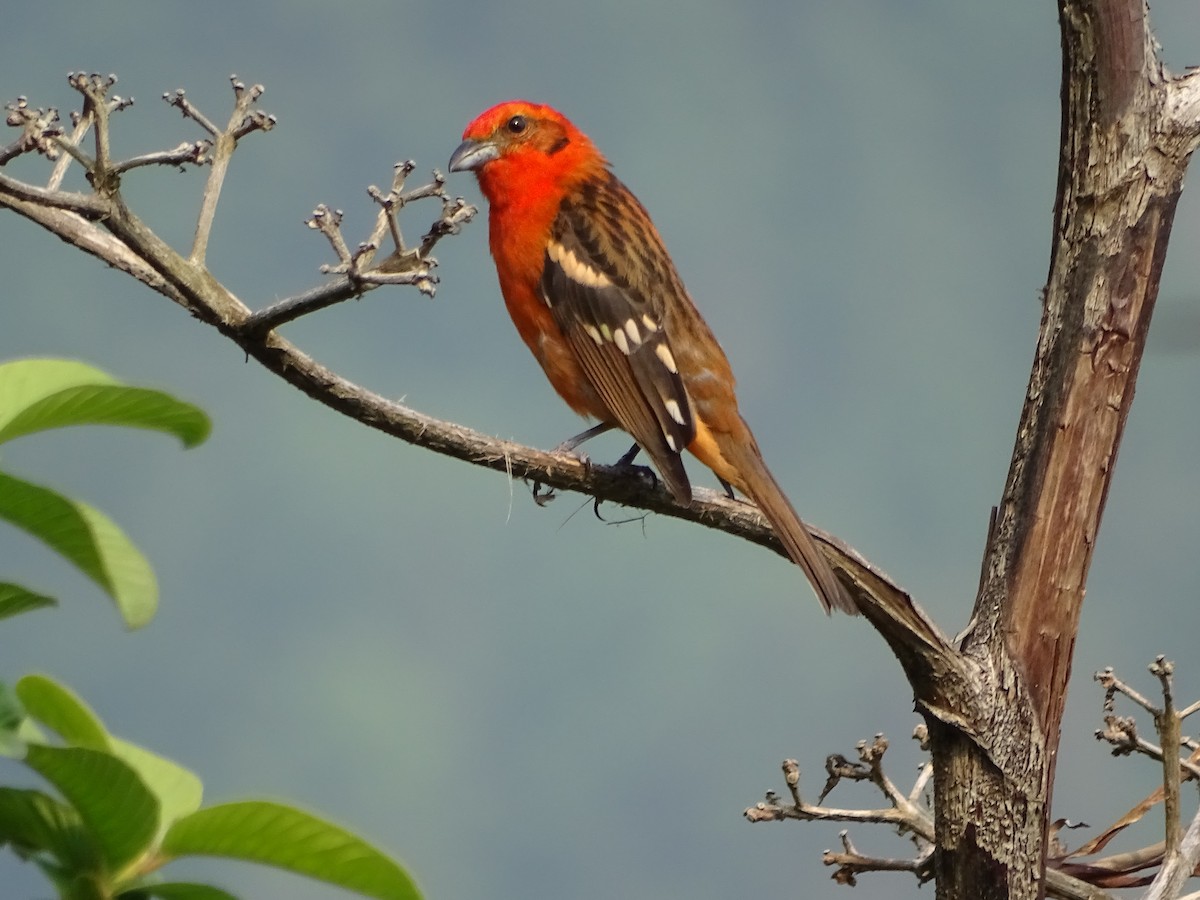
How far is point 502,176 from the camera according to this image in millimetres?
2945

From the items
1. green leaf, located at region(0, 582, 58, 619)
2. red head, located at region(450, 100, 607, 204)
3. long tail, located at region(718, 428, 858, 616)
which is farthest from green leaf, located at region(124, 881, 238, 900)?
red head, located at region(450, 100, 607, 204)

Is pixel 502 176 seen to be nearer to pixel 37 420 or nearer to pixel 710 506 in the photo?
pixel 710 506

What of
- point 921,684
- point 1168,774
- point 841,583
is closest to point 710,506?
point 841,583

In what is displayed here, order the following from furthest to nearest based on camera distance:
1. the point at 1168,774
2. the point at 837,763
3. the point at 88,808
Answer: the point at 837,763
the point at 1168,774
the point at 88,808

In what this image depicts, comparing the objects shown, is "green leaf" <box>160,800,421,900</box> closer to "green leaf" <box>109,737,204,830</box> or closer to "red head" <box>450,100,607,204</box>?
"green leaf" <box>109,737,204,830</box>

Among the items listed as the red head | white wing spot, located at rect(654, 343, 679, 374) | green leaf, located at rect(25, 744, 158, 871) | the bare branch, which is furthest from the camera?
the red head

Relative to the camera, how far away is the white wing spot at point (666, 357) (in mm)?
2676

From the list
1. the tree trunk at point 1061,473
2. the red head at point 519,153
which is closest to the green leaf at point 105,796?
the tree trunk at point 1061,473

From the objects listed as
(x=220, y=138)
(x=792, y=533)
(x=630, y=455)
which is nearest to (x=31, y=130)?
(x=220, y=138)

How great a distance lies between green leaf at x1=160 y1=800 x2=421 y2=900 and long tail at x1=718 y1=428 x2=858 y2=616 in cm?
165

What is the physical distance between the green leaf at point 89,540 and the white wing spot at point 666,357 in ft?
6.41

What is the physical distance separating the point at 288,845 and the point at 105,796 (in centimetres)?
9

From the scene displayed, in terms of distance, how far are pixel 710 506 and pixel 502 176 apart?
1005 millimetres

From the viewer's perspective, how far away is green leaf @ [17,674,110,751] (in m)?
0.64
